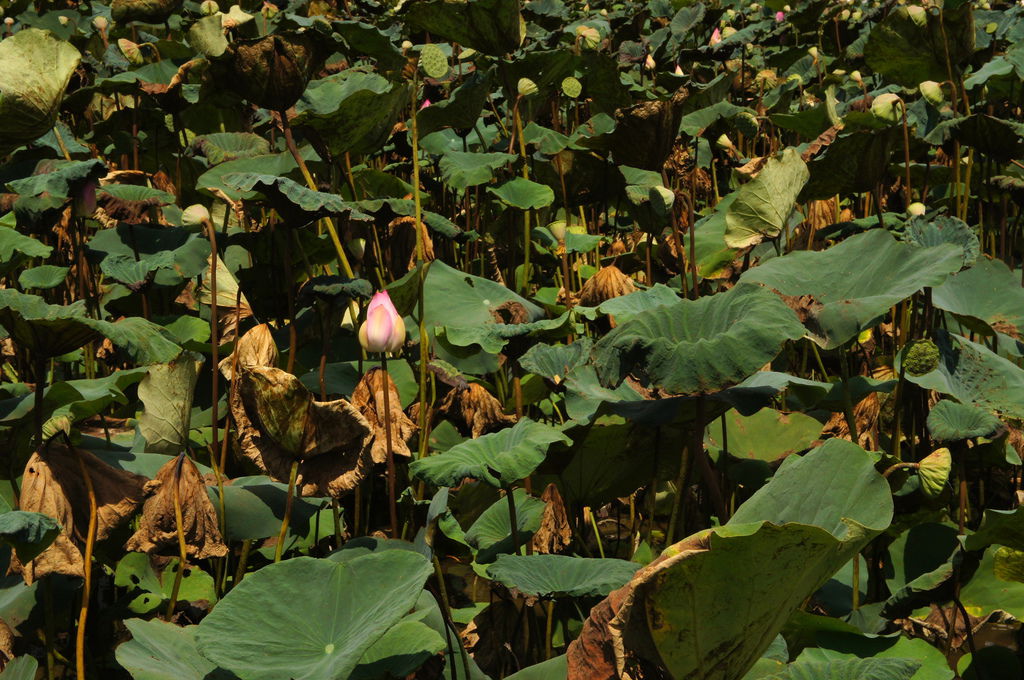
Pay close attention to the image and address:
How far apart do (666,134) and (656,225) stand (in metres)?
0.26

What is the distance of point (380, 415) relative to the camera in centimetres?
155

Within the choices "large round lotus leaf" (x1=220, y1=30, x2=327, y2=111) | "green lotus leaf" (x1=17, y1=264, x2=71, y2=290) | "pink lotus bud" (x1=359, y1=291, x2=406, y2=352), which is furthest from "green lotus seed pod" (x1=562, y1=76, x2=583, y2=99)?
"pink lotus bud" (x1=359, y1=291, x2=406, y2=352)

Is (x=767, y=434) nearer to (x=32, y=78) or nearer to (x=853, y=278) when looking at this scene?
(x=853, y=278)

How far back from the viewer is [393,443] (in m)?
1.50

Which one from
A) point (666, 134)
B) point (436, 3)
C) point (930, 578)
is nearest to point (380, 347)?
point (930, 578)

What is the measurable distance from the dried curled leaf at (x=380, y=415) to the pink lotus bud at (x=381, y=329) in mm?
128

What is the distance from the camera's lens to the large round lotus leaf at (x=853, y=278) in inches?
53.9

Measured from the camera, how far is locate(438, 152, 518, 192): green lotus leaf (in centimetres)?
235

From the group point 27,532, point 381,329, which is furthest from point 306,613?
point 381,329

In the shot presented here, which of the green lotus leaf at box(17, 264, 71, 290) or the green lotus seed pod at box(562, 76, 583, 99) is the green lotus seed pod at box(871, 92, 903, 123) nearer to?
the green lotus seed pod at box(562, 76, 583, 99)

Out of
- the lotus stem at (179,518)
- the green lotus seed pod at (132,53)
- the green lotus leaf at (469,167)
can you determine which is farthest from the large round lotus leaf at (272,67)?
the green lotus seed pod at (132,53)

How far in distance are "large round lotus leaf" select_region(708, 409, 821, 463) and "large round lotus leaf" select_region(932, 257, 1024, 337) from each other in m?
0.33

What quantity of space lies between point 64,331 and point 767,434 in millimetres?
1164

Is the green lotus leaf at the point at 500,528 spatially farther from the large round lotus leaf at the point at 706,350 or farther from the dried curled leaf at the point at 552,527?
the large round lotus leaf at the point at 706,350
